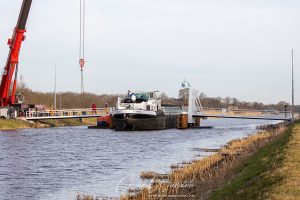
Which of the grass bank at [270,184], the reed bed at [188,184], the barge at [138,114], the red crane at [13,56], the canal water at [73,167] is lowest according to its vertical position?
the canal water at [73,167]

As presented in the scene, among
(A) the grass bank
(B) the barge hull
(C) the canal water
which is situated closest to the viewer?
(A) the grass bank

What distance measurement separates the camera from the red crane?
66.8m

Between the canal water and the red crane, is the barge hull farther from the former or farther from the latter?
the canal water

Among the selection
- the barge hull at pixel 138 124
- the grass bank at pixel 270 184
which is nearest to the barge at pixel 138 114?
the barge hull at pixel 138 124

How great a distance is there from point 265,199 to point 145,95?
2686 inches

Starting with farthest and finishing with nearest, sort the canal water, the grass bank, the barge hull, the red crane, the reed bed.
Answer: the barge hull
the red crane
the canal water
the reed bed
the grass bank

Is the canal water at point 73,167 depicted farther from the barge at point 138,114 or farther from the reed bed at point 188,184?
the barge at point 138,114

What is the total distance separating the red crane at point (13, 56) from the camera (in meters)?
66.8

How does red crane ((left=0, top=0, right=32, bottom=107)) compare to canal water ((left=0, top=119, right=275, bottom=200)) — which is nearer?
canal water ((left=0, top=119, right=275, bottom=200))

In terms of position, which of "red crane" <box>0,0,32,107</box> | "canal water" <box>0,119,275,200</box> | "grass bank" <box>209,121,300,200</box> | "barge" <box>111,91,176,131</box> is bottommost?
"canal water" <box>0,119,275,200</box>

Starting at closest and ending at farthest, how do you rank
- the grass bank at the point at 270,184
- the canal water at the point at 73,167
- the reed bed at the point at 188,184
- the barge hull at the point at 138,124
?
the grass bank at the point at 270,184 < the reed bed at the point at 188,184 < the canal water at the point at 73,167 < the barge hull at the point at 138,124

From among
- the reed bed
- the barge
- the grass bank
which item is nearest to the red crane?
the barge

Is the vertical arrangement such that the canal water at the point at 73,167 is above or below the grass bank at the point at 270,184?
below

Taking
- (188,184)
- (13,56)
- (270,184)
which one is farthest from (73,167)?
(13,56)
